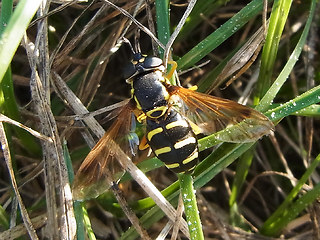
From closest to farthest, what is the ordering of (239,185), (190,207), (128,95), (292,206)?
(190,207) → (292,206) → (239,185) → (128,95)

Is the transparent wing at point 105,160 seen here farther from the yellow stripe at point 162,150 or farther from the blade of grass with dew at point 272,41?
the blade of grass with dew at point 272,41

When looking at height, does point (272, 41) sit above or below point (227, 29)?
below

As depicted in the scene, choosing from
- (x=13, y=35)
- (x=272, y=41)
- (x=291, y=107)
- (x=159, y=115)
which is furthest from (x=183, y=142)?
(x=13, y=35)

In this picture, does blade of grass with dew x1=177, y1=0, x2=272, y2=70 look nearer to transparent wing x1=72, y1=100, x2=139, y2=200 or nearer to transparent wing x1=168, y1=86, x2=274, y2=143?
transparent wing x1=168, y1=86, x2=274, y2=143

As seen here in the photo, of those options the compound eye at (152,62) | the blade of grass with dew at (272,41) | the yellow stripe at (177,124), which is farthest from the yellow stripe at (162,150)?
the blade of grass with dew at (272,41)

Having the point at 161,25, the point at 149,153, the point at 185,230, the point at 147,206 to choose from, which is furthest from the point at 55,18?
the point at 185,230

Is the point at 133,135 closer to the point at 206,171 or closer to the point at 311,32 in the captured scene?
the point at 206,171

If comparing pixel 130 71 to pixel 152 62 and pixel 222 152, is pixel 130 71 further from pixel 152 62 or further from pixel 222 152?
pixel 222 152
